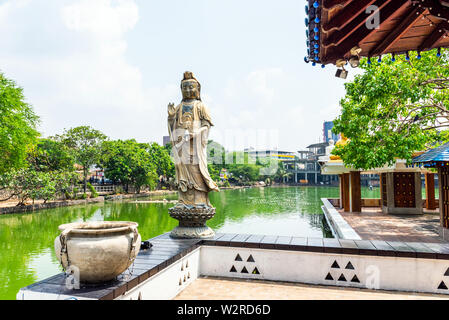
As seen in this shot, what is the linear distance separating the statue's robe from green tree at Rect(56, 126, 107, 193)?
2552 centimetres

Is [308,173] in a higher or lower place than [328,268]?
higher

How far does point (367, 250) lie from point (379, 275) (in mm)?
358

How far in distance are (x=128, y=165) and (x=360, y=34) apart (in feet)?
103

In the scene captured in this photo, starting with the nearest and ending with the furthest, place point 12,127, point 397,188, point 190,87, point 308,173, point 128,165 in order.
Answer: point 190,87, point 397,188, point 12,127, point 128,165, point 308,173

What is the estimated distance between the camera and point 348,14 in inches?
122

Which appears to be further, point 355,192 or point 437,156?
point 355,192

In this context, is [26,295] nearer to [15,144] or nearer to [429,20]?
[429,20]

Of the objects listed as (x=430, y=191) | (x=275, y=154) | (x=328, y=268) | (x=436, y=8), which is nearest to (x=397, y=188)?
(x=430, y=191)

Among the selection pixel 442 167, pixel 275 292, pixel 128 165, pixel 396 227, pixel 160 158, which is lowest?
pixel 396 227

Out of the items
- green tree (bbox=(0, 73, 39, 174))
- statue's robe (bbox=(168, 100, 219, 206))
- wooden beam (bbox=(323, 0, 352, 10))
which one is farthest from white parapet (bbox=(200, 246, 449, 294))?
green tree (bbox=(0, 73, 39, 174))

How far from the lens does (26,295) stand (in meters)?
2.72

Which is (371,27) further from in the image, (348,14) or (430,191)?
(430,191)
